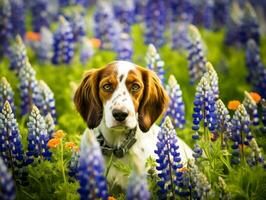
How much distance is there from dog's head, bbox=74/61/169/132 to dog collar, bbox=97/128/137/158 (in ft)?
0.40

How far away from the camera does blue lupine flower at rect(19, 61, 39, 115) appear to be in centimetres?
688

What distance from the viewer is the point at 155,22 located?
30.5 ft

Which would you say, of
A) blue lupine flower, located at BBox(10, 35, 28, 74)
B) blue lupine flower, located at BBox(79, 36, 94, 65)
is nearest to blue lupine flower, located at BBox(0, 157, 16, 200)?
blue lupine flower, located at BBox(10, 35, 28, 74)

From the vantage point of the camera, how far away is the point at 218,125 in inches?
212

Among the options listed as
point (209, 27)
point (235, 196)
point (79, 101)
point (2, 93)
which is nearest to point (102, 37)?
point (209, 27)

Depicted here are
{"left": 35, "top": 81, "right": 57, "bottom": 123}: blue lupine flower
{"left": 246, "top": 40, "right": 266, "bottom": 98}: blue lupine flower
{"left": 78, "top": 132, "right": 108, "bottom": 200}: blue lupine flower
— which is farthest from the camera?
{"left": 246, "top": 40, "right": 266, "bottom": 98}: blue lupine flower

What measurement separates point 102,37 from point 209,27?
237 cm

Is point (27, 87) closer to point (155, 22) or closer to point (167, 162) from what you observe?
point (167, 162)

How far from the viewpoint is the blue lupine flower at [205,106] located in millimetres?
5355

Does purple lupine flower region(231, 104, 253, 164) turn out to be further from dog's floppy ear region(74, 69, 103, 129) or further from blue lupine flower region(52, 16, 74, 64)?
blue lupine flower region(52, 16, 74, 64)

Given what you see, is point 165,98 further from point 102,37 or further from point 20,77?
point 102,37

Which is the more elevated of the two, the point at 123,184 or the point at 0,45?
the point at 0,45

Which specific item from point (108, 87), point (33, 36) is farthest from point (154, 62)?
point (33, 36)

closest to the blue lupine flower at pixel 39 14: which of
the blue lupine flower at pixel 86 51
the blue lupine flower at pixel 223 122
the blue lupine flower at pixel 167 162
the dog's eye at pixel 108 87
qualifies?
the blue lupine flower at pixel 86 51
